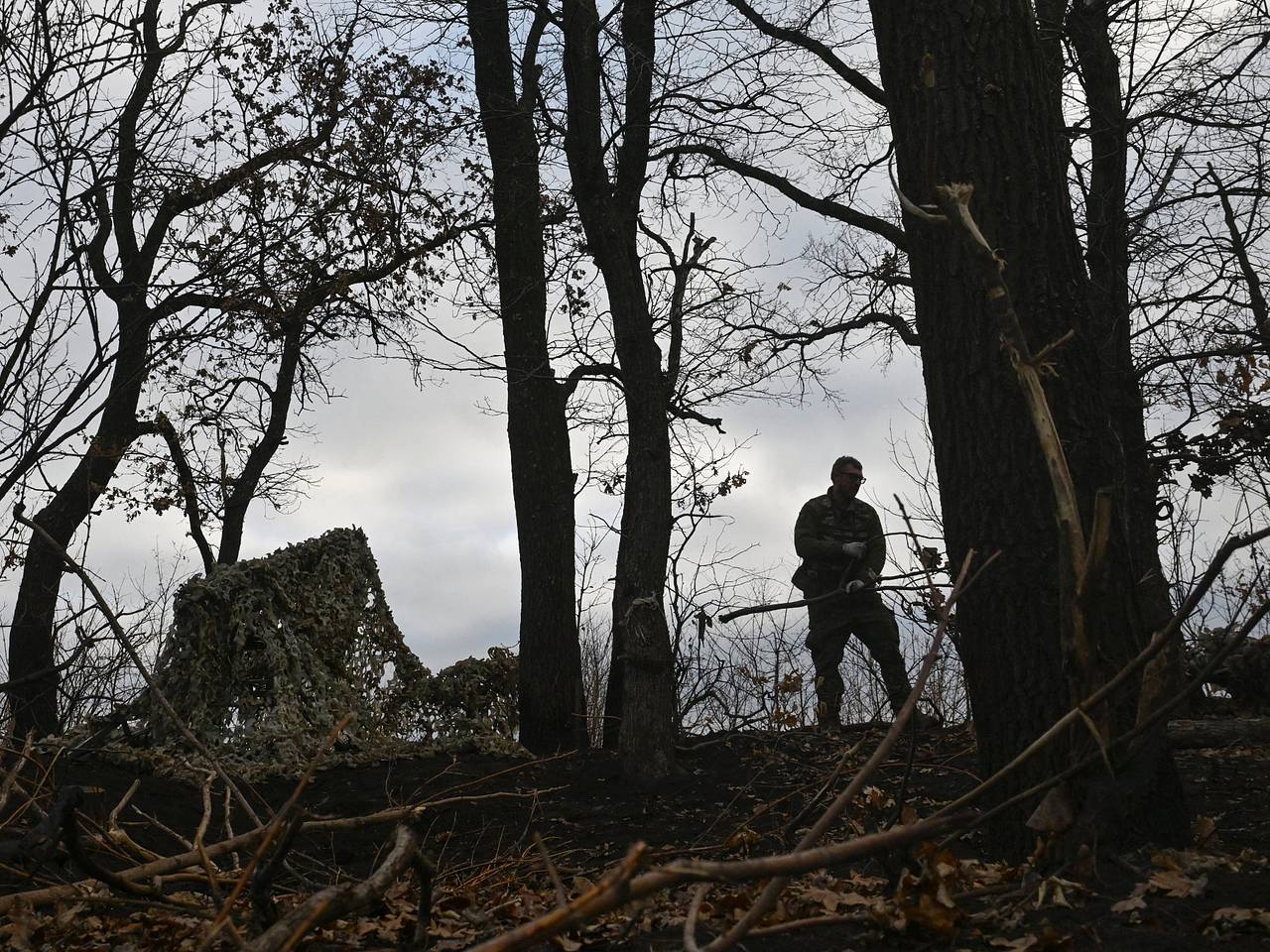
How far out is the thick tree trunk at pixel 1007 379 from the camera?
348 cm

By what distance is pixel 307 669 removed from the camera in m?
8.51

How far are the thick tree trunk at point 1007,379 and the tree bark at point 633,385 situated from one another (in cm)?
354

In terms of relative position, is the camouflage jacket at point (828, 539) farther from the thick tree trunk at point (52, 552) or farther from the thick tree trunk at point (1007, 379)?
the thick tree trunk at point (52, 552)

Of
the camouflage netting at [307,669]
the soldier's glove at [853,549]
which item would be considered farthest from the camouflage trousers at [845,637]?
the camouflage netting at [307,669]

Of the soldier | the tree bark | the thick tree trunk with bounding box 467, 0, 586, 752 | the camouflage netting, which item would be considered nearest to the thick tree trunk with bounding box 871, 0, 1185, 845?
the tree bark

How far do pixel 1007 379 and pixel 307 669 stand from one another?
6431 mm

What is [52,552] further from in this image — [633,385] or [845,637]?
[845,637]

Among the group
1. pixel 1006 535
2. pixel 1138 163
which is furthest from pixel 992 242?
pixel 1138 163

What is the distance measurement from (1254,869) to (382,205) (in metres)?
8.01

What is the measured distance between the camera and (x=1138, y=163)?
7430 mm

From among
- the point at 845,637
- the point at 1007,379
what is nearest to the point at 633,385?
the point at 845,637

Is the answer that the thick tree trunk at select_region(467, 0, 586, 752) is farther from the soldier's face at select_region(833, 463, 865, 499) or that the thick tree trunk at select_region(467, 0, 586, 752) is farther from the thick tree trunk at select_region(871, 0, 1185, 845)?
the thick tree trunk at select_region(871, 0, 1185, 845)

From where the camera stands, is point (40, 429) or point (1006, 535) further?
point (40, 429)

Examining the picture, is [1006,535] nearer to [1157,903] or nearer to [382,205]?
[1157,903]
